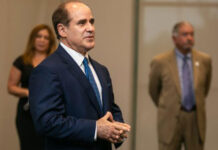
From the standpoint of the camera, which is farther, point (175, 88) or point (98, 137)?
point (175, 88)

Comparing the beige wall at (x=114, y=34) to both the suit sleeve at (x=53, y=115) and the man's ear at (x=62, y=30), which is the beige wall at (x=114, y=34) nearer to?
the man's ear at (x=62, y=30)

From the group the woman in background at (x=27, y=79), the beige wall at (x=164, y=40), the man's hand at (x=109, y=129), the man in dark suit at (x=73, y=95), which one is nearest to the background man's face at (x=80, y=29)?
the man in dark suit at (x=73, y=95)

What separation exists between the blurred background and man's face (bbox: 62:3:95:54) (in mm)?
3139

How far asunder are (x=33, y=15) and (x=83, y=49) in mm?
3293

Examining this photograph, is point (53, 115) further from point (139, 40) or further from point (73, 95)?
point (139, 40)

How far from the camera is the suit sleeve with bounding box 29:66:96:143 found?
2.53 meters

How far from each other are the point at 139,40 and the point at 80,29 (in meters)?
3.54

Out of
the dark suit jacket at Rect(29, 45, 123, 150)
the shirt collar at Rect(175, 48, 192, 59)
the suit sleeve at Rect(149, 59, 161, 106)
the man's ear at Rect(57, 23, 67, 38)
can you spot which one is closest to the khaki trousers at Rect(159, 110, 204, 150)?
the suit sleeve at Rect(149, 59, 161, 106)

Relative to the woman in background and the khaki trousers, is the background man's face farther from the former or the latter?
the khaki trousers

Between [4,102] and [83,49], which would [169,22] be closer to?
[4,102]

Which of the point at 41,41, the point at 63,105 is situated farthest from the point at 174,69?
the point at 63,105

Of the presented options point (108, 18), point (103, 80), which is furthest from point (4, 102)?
point (103, 80)

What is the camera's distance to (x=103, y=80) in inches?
111

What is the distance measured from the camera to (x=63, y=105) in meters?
2.59
